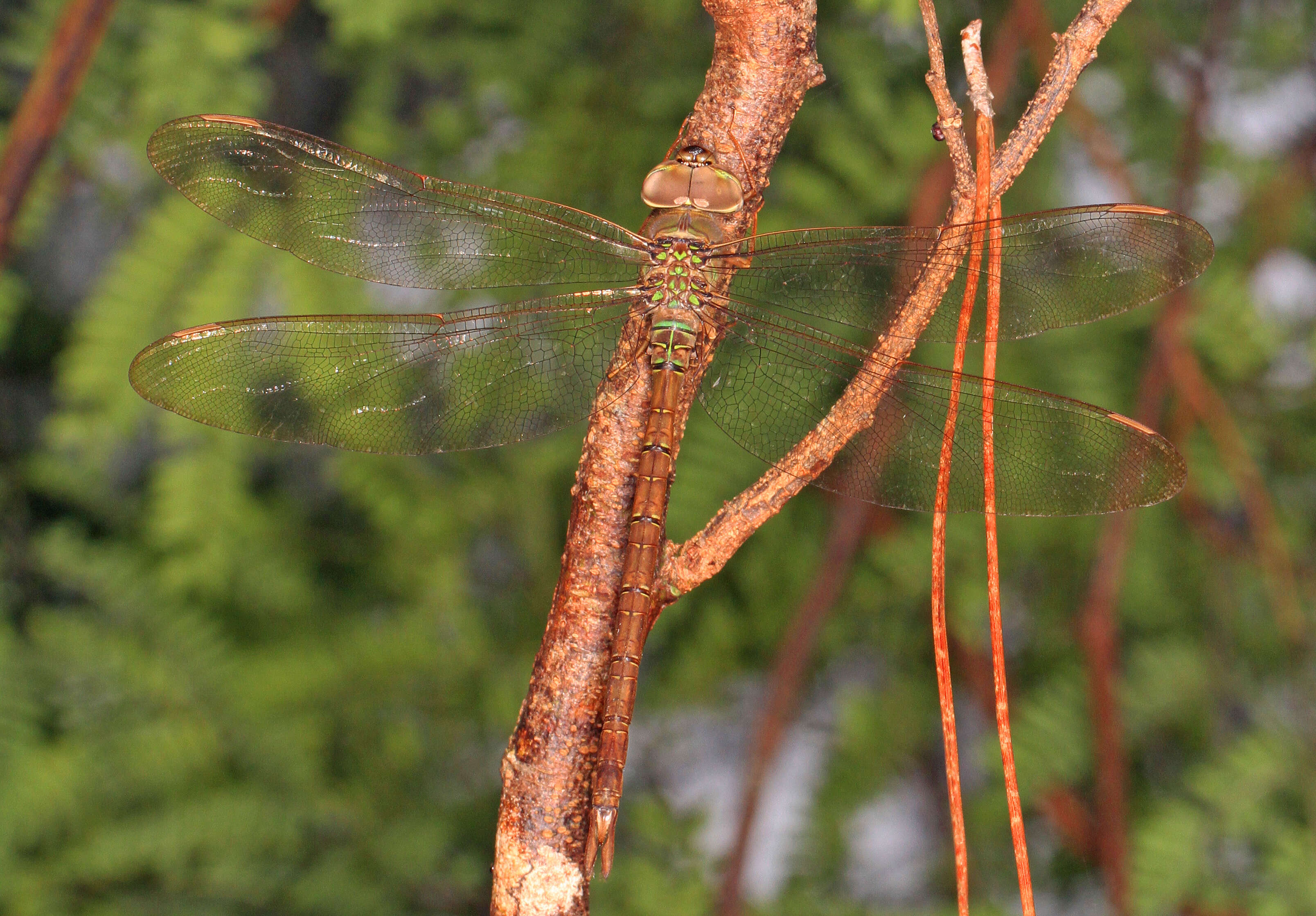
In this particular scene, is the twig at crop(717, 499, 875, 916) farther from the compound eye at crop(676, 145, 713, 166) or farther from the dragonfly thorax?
the compound eye at crop(676, 145, 713, 166)

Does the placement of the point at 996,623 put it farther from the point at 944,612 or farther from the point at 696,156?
the point at 696,156

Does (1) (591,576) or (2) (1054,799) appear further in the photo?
(2) (1054,799)

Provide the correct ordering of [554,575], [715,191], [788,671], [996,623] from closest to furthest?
[996,623] → [715,191] → [788,671] → [554,575]

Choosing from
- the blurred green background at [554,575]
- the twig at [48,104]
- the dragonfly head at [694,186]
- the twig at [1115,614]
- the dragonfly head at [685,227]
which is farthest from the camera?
the blurred green background at [554,575]

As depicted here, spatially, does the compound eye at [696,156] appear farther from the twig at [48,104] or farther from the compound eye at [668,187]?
the twig at [48,104]

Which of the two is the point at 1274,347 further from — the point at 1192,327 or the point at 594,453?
the point at 594,453

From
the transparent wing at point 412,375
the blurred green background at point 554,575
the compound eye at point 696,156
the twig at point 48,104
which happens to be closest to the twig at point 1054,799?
the blurred green background at point 554,575

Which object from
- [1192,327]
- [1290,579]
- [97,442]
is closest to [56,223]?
[97,442]

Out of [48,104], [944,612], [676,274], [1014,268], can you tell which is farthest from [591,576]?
[48,104]
